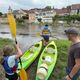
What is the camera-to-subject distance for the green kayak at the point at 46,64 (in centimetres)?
700

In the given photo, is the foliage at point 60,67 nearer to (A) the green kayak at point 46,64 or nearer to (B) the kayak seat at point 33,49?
(A) the green kayak at point 46,64

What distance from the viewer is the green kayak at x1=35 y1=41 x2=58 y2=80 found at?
7.00 m

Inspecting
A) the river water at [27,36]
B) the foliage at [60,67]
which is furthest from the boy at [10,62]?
the river water at [27,36]

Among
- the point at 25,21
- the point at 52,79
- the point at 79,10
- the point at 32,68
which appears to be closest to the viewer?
the point at 52,79

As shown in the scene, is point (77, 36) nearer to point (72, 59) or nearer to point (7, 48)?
point (72, 59)

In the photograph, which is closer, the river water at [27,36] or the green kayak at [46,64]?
the green kayak at [46,64]

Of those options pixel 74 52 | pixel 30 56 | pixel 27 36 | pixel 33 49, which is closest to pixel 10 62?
pixel 74 52

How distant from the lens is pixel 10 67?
532 cm

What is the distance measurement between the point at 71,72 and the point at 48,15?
78.6m

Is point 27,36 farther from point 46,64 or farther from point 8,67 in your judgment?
point 8,67

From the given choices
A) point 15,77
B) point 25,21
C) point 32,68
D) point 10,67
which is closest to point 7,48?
point 10,67

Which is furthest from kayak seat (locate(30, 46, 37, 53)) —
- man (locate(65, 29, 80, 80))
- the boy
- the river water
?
man (locate(65, 29, 80, 80))

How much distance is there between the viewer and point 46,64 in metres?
8.32

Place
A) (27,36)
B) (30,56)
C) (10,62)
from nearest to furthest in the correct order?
(10,62) < (30,56) < (27,36)
